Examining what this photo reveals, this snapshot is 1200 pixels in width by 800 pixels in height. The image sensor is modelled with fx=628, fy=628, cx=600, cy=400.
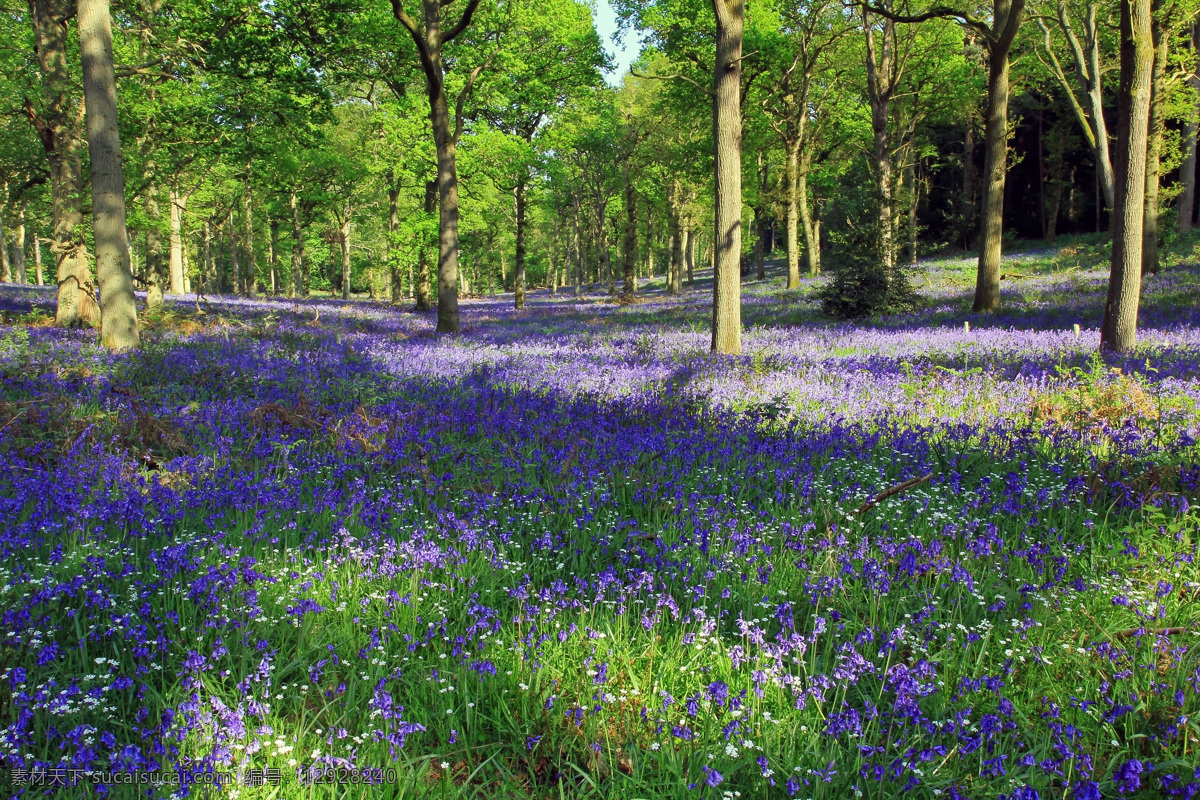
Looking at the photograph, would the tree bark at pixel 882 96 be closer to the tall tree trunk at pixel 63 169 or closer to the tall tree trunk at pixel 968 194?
the tall tree trunk at pixel 968 194

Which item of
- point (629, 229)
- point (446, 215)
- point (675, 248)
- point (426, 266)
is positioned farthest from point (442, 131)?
point (675, 248)

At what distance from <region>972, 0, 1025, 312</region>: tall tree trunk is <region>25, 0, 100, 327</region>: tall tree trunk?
19.7m

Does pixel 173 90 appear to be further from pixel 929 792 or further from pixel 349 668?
pixel 929 792

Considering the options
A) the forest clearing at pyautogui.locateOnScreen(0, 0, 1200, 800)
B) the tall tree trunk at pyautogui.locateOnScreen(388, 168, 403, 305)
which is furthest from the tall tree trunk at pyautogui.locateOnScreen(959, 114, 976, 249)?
the tall tree trunk at pyautogui.locateOnScreen(388, 168, 403, 305)

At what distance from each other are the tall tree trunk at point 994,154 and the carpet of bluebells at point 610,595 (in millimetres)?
9301

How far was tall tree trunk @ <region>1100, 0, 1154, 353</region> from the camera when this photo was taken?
8.77m

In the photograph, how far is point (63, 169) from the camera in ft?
44.3

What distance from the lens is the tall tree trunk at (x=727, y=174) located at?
34.5 ft

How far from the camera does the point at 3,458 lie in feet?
15.6

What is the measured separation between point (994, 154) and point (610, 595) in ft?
52.5

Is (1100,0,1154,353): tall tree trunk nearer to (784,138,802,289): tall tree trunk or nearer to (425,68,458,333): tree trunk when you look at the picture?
(425,68,458,333): tree trunk

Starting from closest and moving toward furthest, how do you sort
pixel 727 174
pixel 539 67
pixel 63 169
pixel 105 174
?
pixel 105 174 < pixel 727 174 < pixel 63 169 < pixel 539 67

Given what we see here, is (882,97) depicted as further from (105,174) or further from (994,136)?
(105,174)

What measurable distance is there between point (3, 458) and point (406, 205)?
4172cm
